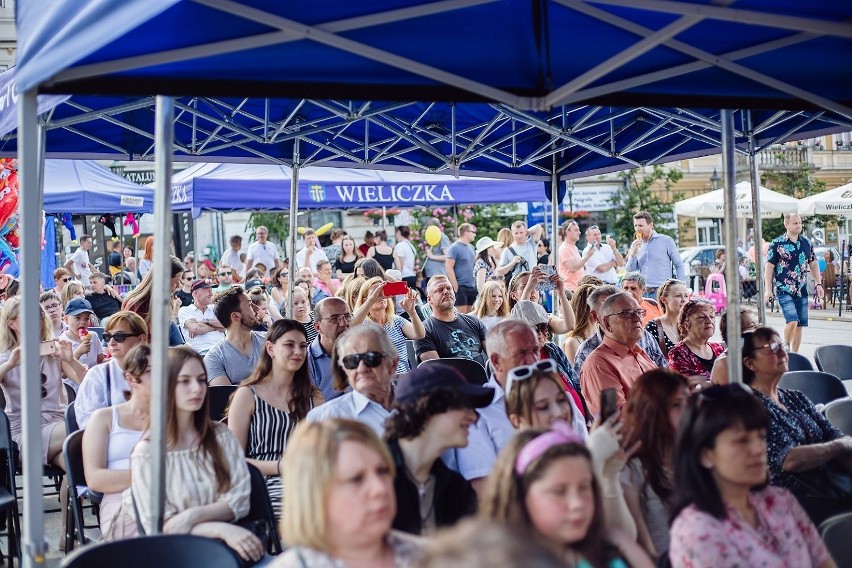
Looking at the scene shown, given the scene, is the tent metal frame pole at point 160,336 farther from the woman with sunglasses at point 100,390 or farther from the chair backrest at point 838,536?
the chair backrest at point 838,536

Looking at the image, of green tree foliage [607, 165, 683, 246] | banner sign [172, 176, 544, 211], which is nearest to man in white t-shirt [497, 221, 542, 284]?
banner sign [172, 176, 544, 211]

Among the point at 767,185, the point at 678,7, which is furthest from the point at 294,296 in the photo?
the point at 767,185

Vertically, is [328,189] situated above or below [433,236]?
above

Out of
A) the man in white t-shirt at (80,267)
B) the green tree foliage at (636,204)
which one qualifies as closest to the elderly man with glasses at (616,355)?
the man in white t-shirt at (80,267)

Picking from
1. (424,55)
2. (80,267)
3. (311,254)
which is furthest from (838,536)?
(80,267)

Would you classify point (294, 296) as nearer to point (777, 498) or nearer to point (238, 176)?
point (238, 176)

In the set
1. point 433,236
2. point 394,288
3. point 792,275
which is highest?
point 433,236

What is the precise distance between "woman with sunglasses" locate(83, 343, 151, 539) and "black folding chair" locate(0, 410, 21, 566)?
3.55ft

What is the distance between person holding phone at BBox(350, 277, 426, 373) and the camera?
24.0 feet

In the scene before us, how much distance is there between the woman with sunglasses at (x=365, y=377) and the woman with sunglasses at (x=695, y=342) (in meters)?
2.29

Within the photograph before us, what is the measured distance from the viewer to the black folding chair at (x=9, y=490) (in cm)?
537

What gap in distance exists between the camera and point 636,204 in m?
34.6

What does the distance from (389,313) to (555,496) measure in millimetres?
5216

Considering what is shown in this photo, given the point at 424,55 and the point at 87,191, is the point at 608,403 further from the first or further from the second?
the point at 87,191
